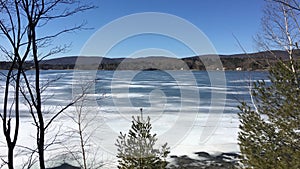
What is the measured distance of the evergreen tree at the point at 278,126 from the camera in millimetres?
3199

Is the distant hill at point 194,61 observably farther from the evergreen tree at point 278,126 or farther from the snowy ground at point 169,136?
the snowy ground at point 169,136

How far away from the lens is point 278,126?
11.4ft

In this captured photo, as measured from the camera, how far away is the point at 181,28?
18.4ft

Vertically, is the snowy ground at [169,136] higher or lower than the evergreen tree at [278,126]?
lower

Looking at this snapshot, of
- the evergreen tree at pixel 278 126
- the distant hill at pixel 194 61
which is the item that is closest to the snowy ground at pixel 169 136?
the distant hill at pixel 194 61

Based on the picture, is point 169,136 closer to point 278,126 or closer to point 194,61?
point 278,126

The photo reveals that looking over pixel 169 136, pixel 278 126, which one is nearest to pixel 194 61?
pixel 169 136

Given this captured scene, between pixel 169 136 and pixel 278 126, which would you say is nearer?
pixel 278 126

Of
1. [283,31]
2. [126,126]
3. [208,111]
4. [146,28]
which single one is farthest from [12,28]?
[208,111]

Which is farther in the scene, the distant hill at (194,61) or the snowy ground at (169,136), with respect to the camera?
the snowy ground at (169,136)

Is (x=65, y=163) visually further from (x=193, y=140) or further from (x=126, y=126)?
(x=193, y=140)

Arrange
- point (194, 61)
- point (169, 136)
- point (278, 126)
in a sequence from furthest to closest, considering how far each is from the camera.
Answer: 1. point (194, 61)
2. point (169, 136)
3. point (278, 126)

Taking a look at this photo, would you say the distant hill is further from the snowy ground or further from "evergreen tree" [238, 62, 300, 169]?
the snowy ground

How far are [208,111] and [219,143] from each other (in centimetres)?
377
